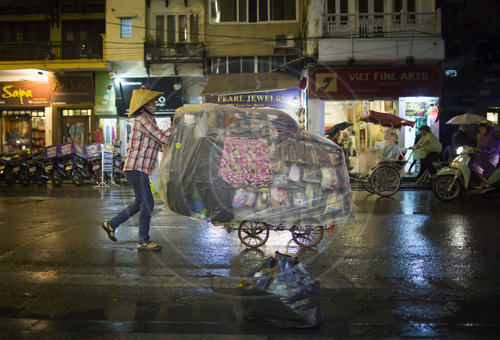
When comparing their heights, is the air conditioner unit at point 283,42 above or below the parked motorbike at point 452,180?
above

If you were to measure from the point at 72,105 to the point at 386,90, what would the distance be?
15548 mm

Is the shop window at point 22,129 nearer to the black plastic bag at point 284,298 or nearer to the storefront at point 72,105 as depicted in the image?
the storefront at point 72,105

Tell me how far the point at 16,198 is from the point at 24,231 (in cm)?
515

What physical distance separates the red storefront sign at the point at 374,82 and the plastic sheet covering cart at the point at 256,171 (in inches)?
520

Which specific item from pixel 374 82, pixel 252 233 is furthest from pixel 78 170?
pixel 374 82

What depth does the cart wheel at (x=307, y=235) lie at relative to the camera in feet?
19.4

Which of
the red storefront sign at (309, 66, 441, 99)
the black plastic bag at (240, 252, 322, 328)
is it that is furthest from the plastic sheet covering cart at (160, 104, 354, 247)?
the red storefront sign at (309, 66, 441, 99)

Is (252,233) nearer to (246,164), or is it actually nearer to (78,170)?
(246,164)

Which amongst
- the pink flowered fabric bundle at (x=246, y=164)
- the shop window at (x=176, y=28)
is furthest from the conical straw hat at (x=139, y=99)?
the shop window at (x=176, y=28)

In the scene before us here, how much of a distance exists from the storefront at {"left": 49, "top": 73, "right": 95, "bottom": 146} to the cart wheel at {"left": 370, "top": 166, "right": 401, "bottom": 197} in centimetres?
1561

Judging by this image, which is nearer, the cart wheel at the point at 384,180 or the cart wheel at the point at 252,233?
the cart wheel at the point at 252,233

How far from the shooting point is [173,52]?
67.3 ft

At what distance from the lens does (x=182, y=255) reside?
5.69m

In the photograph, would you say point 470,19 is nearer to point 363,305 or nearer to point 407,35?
point 407,35
